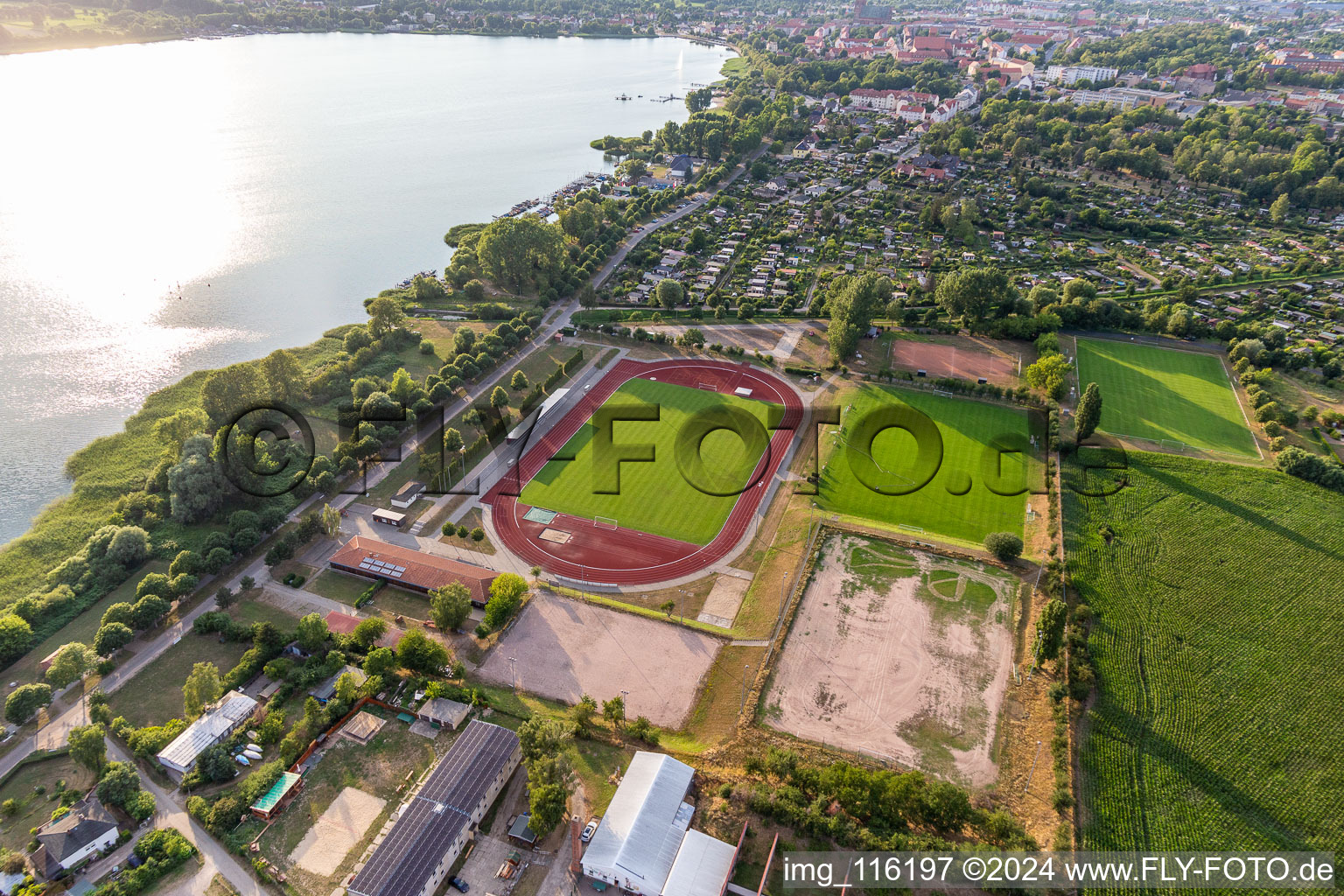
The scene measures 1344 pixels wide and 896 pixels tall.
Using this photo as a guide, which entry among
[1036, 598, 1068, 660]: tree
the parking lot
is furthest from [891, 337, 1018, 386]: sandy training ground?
the parking lot

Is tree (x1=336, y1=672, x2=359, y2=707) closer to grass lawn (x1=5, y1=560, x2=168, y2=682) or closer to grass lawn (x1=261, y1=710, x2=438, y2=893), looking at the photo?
grass lawn (x1=261, y1=710, x2=438, y2=893)

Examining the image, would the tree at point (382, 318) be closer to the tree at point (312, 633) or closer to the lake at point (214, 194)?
the lake at point (214, 194)

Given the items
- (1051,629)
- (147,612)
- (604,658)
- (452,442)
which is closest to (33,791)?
(147,612)

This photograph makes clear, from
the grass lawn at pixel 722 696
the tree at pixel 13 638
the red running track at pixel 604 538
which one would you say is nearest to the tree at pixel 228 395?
the tree at pixel 13 638

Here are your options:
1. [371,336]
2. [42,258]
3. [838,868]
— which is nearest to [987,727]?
[838,868]

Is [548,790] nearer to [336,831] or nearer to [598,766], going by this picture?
[598,766]
